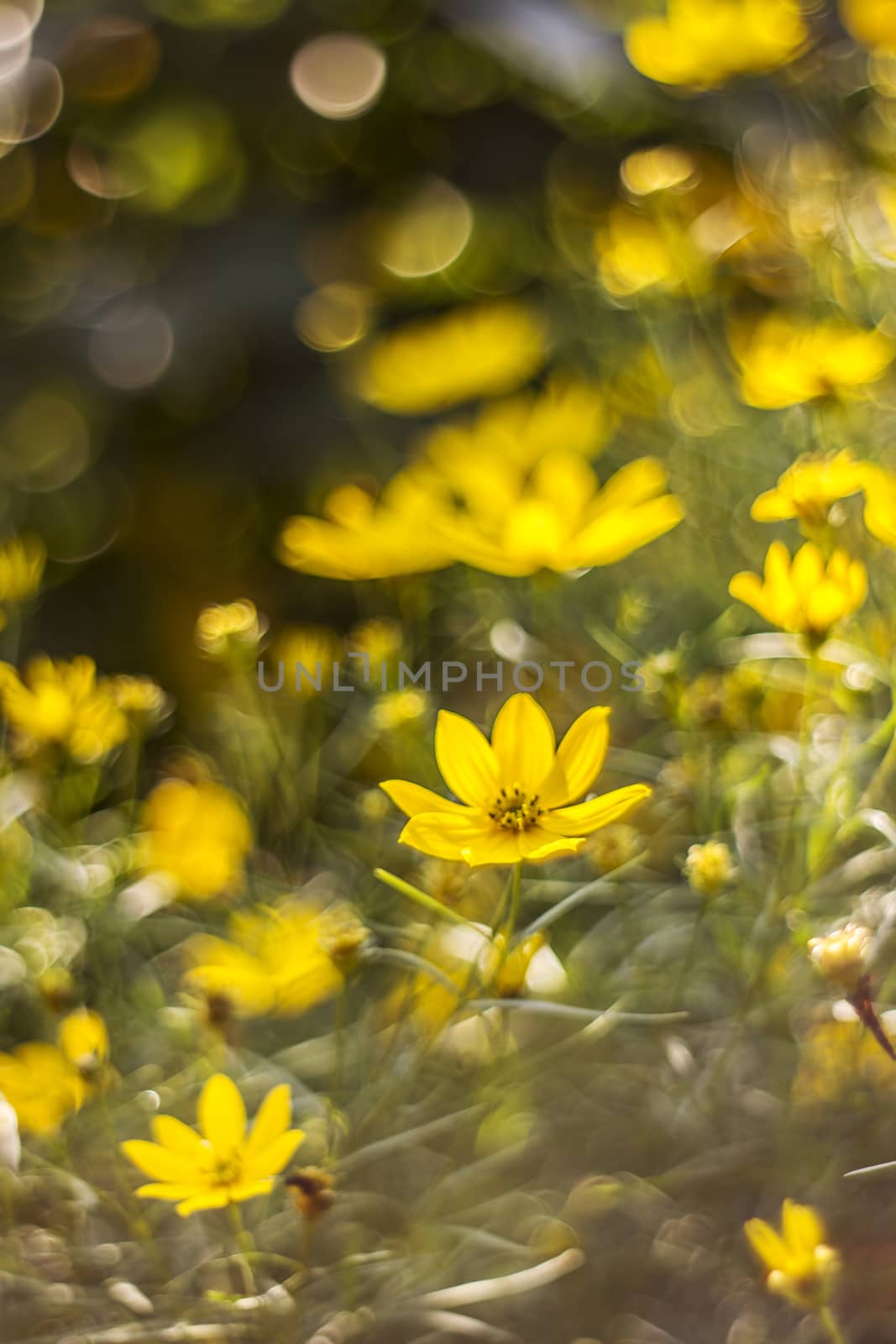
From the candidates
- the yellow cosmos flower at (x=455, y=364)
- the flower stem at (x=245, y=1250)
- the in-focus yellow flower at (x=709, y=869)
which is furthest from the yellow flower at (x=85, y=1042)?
the yellow cosmos flower at (x=455, y=364)

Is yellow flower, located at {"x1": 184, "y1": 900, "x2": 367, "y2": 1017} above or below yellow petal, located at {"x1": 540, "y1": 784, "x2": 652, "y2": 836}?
below

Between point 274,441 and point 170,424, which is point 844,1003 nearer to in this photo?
point 274,441

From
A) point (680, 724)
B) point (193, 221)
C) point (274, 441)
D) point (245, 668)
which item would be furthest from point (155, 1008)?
point (193, 221)

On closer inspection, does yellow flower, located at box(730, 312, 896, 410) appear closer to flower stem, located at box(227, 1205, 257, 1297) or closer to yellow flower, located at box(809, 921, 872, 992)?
yellow flower, located at box(809, 921, 872, 992)

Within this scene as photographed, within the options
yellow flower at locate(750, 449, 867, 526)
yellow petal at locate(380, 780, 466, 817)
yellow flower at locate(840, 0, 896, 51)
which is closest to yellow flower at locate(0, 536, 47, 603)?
yellow petal at locate(380, 780, 466, 817)

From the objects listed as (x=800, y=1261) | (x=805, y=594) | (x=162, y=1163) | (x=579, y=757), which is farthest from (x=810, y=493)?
(x=162, y=1163)

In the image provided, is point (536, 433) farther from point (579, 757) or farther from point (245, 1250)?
point (245, 1250)

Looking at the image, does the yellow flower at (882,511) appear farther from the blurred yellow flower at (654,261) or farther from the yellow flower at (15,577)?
the yellow flower at (15,577)
